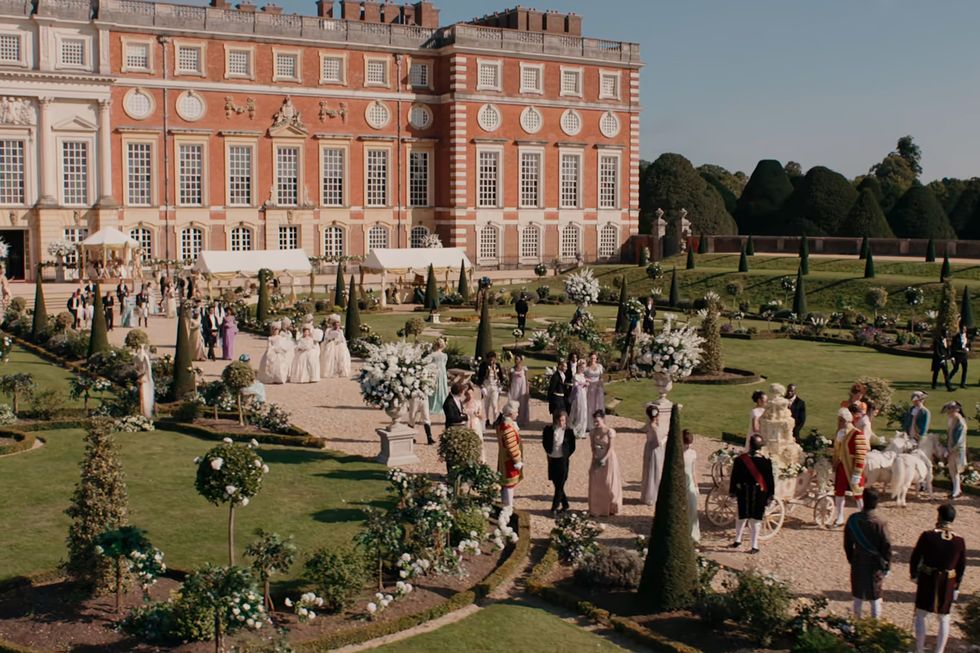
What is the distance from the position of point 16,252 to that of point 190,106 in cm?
955

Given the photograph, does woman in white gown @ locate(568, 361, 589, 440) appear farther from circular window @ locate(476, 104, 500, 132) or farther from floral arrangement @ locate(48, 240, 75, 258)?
circular window @ locate(476, 104, 500, 132)

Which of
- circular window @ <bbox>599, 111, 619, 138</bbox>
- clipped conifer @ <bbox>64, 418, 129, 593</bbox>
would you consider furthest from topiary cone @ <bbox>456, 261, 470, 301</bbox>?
clipped conifer @ <bbox>64, 418, 129, 593</bbox>

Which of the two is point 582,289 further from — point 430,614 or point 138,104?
point 430,614

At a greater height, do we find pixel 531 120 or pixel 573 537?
pixel 531 120

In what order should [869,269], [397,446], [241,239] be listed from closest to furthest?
1. [397,446]
2. [869,269]
3. [241,239]

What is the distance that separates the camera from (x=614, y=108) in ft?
203

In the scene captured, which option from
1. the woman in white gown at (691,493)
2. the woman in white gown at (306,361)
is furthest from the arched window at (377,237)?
the woman in white gown at (691,493)

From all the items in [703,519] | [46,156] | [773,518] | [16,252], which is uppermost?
[46,156]

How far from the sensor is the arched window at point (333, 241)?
186ft

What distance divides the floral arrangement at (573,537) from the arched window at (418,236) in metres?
45.3

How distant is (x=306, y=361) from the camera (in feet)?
91.0

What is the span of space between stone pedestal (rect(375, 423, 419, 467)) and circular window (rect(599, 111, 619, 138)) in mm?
44594

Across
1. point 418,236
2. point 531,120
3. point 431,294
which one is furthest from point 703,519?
→ point 531,120

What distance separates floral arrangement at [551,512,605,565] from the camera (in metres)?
14.1
